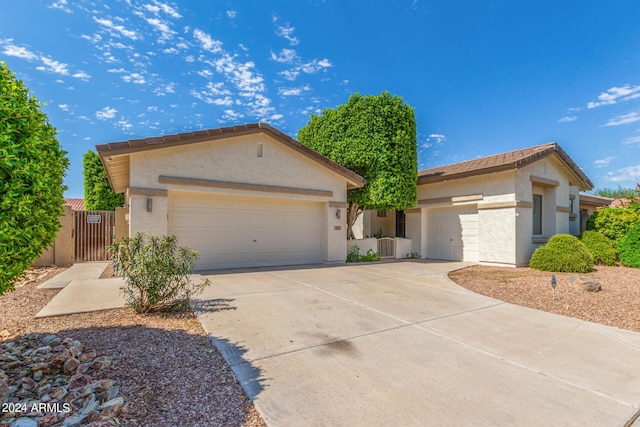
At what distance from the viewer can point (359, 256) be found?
13.9 meters

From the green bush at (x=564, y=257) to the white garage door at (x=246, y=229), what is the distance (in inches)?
344

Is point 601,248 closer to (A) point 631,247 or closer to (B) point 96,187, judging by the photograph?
(A) point 631,247

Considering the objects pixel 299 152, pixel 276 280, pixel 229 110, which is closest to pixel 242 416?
pixel 276 280

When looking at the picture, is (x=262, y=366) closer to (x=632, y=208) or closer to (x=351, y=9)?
(x=351, y=9)

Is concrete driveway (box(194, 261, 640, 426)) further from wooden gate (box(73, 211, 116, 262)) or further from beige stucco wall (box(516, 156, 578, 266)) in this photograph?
wooden gate (box(73, 211, 116, 262))

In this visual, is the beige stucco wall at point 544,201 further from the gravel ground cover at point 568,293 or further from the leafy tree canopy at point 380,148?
the leafy tree canopy at point 380,148

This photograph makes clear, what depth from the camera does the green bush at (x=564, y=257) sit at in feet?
36.1

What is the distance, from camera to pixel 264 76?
506 inches

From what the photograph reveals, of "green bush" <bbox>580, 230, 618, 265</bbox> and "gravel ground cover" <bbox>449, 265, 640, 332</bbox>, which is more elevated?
"green bush" <bbox>580, 230, 618, 265</bbox>

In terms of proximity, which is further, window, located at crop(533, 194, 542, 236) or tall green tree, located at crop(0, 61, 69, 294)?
window, located at crop(533, 194, 542, 236)

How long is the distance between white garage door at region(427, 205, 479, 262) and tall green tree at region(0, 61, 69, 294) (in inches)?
572

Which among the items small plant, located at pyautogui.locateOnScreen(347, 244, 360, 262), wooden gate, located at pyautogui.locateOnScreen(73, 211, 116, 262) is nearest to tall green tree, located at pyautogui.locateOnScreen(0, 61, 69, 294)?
small plant, located at pyautogui.locateOnScreen(347, 244, 360, 262)

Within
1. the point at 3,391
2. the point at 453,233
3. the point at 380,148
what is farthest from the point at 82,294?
the point at 453,233

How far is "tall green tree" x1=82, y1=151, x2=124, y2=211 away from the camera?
16.7 m
